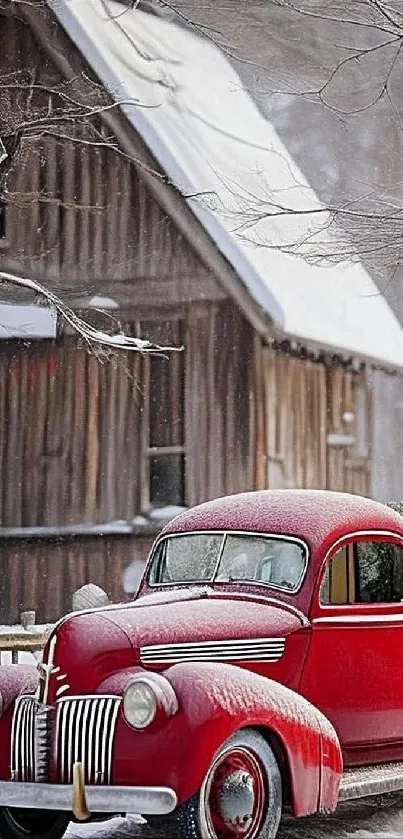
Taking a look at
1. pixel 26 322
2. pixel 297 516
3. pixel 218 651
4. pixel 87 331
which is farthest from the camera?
pixel 26 322

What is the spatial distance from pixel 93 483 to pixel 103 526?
33cm

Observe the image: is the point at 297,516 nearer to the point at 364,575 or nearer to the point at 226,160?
the point at 364,575

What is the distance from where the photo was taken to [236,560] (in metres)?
4.28

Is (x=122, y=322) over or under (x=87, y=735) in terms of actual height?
over

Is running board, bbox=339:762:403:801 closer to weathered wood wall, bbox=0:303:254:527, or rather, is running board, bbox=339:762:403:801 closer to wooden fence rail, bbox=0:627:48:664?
wooden fence rail, bbox=0:627:48:664

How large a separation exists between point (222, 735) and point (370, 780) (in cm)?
84

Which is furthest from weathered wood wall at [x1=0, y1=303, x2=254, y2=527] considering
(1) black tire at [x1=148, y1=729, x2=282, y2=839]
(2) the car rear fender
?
(1) black tire at [x1=148, y1=729, x2=282, y2=839]

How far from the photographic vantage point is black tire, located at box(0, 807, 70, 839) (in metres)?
3.90

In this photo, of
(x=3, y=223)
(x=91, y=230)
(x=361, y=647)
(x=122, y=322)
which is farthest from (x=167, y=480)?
(x=361, y=647)

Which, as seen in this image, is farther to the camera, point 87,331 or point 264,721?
point 87,331

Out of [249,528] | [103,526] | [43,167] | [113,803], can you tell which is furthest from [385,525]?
[43,167]

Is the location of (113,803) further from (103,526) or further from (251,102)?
(251,102)

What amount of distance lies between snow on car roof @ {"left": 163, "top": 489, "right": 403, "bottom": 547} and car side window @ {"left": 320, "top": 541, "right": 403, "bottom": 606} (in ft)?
0.24

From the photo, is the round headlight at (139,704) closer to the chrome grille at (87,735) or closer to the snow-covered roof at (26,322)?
Answer: the chrome grille at (87,735)
